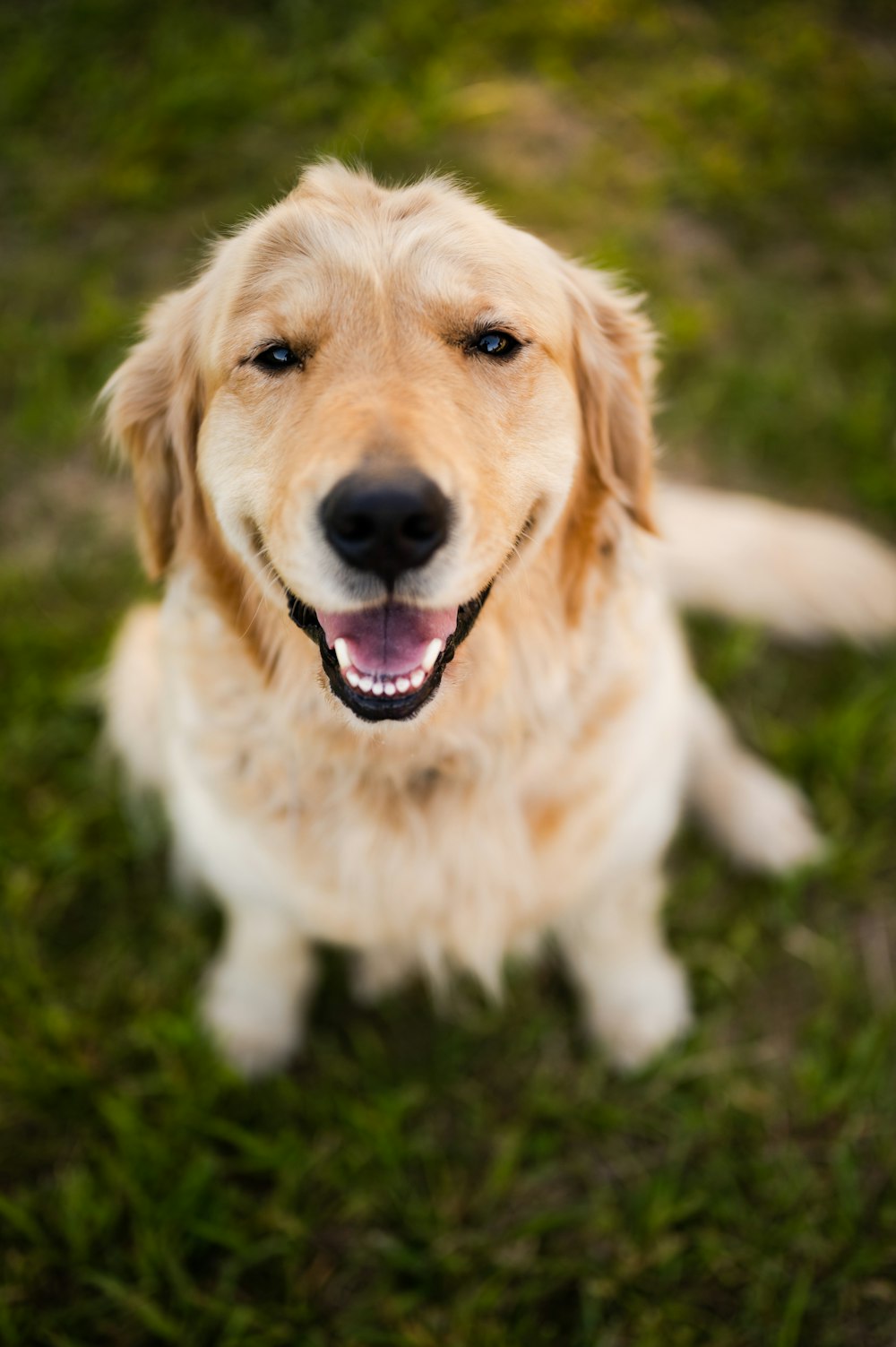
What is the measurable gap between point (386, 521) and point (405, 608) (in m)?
0.23

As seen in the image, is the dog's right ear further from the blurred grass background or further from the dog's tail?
the dog's tail

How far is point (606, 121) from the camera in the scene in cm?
419

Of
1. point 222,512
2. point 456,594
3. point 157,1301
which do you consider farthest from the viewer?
point 157,1301

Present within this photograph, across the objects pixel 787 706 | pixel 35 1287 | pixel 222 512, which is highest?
pixel 222 512

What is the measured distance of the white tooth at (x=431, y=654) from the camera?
1564 mm

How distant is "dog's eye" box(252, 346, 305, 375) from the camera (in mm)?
1627

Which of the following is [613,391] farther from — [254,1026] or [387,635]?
[254,1026]

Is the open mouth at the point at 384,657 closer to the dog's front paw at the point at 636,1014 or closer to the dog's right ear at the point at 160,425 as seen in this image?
Answer: the dog's right ear at the point at 160,425

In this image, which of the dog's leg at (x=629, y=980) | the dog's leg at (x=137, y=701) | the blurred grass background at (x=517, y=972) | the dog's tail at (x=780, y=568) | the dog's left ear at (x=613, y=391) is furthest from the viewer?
the dog's tail at (x=780, y=568)

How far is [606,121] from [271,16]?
1.59m

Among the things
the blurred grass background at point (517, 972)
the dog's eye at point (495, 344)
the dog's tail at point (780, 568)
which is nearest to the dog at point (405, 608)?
the dog's eye at point (495, 344)

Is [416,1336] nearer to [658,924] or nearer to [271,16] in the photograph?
[658,924]

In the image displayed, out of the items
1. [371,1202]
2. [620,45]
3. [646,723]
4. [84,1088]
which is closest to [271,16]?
[620,45]

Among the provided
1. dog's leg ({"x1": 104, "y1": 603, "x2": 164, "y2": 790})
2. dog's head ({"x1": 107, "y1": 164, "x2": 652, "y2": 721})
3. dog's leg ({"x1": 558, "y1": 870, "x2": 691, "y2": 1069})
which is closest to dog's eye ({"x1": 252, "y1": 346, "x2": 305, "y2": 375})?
dog's head ({"x1": 107, "y1": 164, "x2": 652, "y2": 721})
